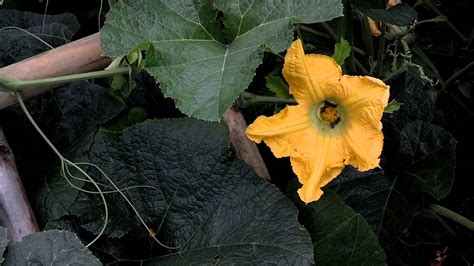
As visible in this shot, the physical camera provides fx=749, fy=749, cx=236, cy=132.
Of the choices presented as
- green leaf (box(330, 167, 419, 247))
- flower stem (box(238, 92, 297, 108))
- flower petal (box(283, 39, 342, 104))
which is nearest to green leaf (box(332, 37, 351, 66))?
flower petal (box(283, 39, 342, 104))

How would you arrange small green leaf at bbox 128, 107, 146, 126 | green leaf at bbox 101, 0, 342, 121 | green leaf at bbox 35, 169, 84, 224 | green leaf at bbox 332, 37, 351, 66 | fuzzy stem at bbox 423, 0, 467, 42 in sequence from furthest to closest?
fuzzy stem at bbox 423, 0, 467, 42 < small green leaf at bbox 128, 107, 146, 126 < green leaf at bbox 35, 169, 84, 224 < green leaf at bbox 332, 37, 351, 66 < green leaf at bbox 101, 0, 342, 121

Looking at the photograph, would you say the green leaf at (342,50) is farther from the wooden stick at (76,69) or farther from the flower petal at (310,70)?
the wooden stick at (76,69)

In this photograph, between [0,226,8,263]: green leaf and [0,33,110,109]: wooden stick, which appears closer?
[0,226,8,263]: green leaf

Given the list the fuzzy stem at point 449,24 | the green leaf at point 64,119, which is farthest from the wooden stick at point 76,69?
the fuzzy stem at point 449,24

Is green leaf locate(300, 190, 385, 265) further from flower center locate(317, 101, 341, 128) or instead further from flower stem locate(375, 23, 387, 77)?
flower stem locate(375, 23, 387, 77)

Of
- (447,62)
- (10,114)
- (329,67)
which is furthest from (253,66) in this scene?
(447,62)

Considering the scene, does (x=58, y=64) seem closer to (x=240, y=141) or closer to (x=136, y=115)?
(x=136, y=115)

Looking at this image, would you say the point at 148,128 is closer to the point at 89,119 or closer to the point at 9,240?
the point at 89,119

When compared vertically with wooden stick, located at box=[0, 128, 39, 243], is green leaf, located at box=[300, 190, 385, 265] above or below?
below
